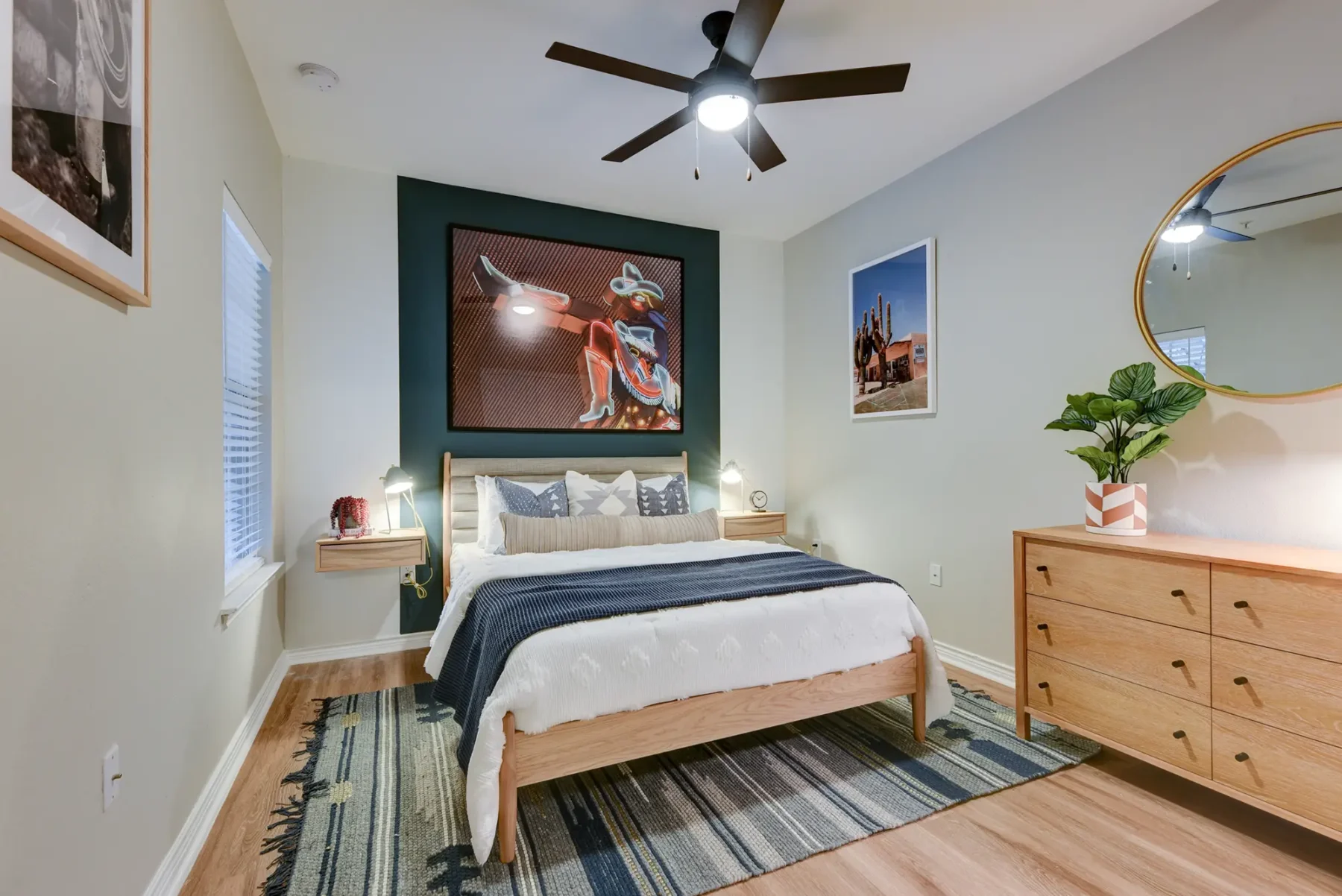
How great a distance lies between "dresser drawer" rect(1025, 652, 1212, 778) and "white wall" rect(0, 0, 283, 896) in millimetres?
2883

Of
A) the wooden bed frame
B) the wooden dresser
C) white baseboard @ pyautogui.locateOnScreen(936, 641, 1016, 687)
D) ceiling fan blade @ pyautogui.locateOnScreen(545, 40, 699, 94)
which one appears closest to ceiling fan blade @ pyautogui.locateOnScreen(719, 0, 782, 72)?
ceiling fan blade @ pyautogui.locateOnScreen(545, 40, 699, 94)

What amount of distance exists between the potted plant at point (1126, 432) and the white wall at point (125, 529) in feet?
9.81

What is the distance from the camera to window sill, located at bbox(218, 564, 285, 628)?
2.13 metres

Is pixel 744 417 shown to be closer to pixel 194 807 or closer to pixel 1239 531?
pixel 1239 531

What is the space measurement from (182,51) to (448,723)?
259 cm

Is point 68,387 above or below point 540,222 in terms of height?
below

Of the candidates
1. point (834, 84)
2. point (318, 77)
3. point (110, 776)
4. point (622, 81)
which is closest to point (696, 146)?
point (622, 81)

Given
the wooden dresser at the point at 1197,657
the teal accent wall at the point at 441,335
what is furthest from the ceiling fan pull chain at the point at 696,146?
the wooden dresser at the point at 1197,657

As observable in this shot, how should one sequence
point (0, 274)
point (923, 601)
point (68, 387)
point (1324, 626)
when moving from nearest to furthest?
point (0, 274) < point (68, 387) < point (1324, 626) < point (923, 601)

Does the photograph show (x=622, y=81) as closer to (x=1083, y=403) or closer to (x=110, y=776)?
(x=1083, y=403)

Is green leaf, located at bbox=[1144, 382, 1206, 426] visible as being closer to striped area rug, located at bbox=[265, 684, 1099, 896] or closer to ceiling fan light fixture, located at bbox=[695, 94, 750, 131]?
striped area rug, located at bbox=[265, 684, 1099, 896]

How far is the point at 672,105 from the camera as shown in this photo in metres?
2.93

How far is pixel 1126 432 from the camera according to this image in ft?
7.97

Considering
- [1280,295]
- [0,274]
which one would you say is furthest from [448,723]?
[1280,295]
